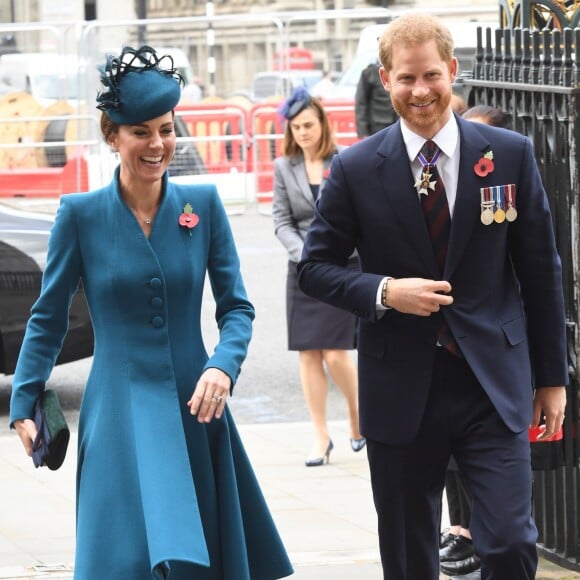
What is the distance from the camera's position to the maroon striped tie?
4414 millimetres

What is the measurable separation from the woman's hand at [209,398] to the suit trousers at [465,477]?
0.48m

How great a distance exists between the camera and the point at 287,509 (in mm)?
7297

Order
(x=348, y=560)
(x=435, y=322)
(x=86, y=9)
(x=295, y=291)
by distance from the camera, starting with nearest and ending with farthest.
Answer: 1. (x=435, y=322)
2. (x=348, y=560)
3. (x=295, y=291)
4. (x=86, y=9)

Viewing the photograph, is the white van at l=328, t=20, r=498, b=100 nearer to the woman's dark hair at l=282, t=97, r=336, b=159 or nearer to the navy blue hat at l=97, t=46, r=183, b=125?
the woman's dark hair at l=282, t=97, r=336, b=159

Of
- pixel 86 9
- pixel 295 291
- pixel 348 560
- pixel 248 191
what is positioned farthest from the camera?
pixel 86 9

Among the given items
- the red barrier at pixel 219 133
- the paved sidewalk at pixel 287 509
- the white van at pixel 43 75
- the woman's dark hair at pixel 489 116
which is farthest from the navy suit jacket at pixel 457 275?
the red barrier at pixel 219 133

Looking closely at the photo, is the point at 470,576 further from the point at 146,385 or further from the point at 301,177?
the point at 301,177

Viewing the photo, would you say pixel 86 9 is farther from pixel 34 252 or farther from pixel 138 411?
pixel 138 411

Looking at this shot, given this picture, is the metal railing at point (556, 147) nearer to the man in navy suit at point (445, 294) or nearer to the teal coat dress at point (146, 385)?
the man in navy suit at point (445, 294)

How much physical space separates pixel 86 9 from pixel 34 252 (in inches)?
1378

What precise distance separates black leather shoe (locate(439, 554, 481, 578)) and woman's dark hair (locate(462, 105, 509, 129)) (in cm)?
157

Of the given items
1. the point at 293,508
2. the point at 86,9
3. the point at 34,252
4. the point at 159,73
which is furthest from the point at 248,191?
the point at 86,9

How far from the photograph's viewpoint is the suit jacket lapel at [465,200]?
4.37 metres

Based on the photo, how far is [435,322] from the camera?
4418mm
